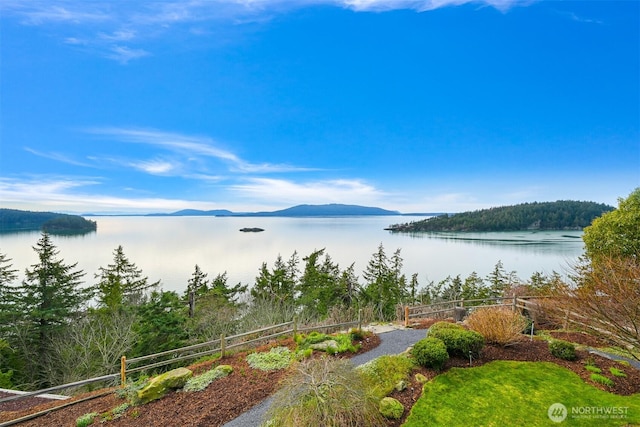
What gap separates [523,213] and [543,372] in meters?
104

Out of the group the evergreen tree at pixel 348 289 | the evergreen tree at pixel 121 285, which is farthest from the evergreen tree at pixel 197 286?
the evergreen tree at pixel 348 289

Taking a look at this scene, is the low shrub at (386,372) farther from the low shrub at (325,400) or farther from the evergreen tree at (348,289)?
the evergreen tree at (348,289)

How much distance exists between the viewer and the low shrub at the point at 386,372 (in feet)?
21.0

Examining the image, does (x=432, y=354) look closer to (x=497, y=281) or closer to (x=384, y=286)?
(x=384, y=286)

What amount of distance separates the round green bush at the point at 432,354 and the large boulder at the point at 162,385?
5892 mm

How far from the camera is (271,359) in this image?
8.83 metres

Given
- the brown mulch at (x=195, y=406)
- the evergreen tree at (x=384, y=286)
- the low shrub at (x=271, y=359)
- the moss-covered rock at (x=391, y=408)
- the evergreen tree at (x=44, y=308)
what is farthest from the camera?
the evergreen tree at (x=384, y=286)

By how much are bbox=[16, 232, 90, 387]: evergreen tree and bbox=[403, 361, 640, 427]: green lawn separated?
2257 centimetres

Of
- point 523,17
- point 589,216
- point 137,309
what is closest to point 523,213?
point 589,216

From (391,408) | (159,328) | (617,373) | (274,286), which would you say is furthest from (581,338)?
(274,286)

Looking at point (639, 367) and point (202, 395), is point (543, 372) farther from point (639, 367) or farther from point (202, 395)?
point (202, 395)

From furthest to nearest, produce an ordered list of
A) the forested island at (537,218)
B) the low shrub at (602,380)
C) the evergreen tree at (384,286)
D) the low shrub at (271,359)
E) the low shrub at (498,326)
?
the forested island at (537,218) < the evergreen tree at (384,286) < the low shrub at (498,326) < the low shrub at (271,359) < the low shrub at (602,380)

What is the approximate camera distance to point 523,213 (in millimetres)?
93000

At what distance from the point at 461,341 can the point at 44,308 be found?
2627 centimetres
